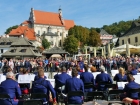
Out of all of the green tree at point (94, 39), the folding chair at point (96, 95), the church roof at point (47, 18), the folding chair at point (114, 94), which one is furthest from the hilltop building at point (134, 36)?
the church roof at point (47, 18)

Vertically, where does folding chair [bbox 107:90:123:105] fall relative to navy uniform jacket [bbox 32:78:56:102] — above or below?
below

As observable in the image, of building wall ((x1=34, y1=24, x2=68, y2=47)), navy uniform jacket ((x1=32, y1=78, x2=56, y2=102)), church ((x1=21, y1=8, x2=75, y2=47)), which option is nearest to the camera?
navy uniform jacket ((x1=32, y1=78, x2=56, y2=102))

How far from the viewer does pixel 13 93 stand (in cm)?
705

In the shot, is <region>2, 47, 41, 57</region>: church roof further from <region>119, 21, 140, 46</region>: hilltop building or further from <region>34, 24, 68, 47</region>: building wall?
<region>34, 24, 68, 47</region>: building wall

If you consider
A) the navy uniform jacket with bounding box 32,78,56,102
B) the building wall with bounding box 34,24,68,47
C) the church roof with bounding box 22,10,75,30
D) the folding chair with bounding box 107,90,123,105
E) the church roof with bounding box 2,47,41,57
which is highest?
the church roof with bounding box 22,10,75,30

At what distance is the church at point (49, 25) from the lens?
122 metres

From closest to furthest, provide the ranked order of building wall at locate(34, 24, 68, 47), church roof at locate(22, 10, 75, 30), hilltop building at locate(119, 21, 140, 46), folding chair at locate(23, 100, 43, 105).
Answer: folding chair at locate(23, 100, 43, 105) < hilltop building at locate(119, 21, 140, 46) < building wall at locate(34, 24, 68, 47) < church roof at locate(22, 10, 75, 30)

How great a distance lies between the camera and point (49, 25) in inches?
5025

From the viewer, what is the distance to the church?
400 feet

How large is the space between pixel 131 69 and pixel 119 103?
6302 millimetres

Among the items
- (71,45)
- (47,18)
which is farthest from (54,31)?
(71,45)

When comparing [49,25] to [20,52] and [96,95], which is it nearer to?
[20,52]

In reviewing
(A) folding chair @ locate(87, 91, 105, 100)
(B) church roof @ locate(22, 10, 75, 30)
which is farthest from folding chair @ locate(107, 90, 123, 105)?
(B) church roof @ locate(22, 10, 75, 30)

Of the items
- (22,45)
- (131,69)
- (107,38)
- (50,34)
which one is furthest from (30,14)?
(131,69)
